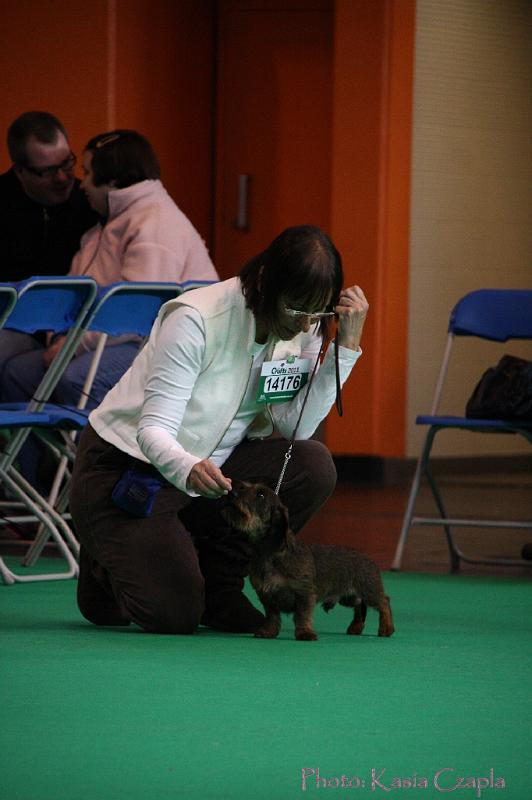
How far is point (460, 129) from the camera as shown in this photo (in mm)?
8688

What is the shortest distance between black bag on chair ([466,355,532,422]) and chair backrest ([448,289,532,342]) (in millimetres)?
271

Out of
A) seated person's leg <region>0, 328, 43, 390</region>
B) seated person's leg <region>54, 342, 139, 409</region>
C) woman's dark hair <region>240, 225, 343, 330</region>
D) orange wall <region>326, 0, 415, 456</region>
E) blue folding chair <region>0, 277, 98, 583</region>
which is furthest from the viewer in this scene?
orange wall <region>326, 0, 415, 456</region>

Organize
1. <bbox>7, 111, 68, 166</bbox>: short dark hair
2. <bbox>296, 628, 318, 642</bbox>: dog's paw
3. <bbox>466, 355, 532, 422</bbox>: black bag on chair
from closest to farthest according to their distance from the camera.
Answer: <bbox>296, 628, 318, 642</bbox>: dog's paw
<bbox>466, 355, 532, 422</bbox>: black bag on chair
<bbox>7, 111, 68, 166</bbox>: short dark hair

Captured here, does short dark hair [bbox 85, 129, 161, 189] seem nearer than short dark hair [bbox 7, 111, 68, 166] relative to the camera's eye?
Yes

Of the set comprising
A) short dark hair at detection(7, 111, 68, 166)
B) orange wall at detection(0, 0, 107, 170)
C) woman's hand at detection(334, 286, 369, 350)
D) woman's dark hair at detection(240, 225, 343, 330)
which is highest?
orange wall at detection(0, 0, 107, 170)

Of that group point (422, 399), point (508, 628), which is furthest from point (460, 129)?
point (508, 628)

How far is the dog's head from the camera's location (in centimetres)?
298

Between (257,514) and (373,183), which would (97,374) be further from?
(373,183)

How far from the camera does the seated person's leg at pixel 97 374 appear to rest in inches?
191

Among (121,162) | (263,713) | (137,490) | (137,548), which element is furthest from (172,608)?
(121,162)

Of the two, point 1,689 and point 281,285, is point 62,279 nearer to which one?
point 281,285

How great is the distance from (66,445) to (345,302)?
5.41 ft

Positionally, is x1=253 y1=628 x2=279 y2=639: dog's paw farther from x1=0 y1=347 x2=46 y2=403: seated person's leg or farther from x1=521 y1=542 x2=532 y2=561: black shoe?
x1=0 y1=347 x2=46 y2=403: seated person's leg

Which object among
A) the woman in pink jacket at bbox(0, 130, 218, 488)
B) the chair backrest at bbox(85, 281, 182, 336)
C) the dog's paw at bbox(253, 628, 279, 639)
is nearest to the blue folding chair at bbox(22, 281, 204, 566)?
the chair backrest at bbox(85, 281, 182, 336)
